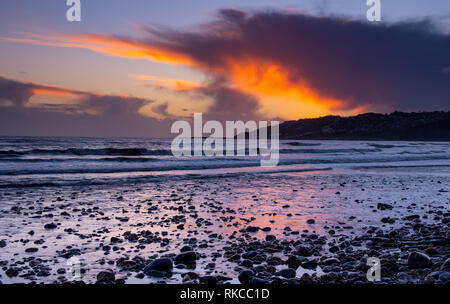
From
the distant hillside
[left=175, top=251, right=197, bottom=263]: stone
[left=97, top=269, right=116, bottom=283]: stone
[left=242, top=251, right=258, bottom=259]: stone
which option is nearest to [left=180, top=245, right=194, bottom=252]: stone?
[left=175, top=251, right=197, bottom=263]: stone

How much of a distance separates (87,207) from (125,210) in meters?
1.30

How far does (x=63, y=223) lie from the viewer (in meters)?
7.71

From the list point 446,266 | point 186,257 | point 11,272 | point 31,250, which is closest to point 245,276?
point 186,257

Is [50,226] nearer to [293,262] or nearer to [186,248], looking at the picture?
[186,248]

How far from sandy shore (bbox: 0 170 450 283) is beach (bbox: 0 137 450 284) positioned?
0.8 inches

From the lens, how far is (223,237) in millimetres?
6609

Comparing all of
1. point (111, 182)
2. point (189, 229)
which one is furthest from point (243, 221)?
point (111, 182)

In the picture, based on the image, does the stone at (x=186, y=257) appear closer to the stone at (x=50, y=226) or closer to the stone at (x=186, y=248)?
the stone at (x=186, y=248)

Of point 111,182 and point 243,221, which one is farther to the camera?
point 111,182

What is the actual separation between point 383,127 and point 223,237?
167501 millimetres

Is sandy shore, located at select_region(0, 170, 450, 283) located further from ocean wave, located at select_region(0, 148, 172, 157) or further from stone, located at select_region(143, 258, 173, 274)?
ocean wave, located at select_region(0, 148, 172, 157)

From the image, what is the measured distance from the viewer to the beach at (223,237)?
4598 mm

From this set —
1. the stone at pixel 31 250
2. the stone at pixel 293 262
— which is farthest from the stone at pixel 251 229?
the stone at pixel 31 250
